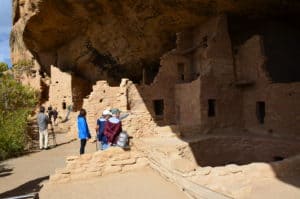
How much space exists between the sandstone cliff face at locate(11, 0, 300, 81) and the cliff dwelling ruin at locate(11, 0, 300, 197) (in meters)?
0.05

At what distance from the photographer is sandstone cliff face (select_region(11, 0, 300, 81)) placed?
11808mm

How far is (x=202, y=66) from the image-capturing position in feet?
41.1

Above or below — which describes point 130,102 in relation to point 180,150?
above

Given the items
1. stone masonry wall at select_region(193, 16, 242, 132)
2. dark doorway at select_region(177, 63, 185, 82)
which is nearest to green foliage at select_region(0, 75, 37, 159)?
stone masonry wall at select_region(193, 16, 242, 132)

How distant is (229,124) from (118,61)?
6857 mm

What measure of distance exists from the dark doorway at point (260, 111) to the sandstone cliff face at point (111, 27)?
3.40 m

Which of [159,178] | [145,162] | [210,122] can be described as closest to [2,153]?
[145,162]

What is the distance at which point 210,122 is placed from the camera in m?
11.3

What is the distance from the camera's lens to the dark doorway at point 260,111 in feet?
36.7

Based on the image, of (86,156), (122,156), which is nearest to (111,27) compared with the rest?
(122,156)

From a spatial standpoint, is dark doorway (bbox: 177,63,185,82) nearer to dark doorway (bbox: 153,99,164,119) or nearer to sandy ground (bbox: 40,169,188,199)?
dark doorway (bbox: 153,99,164,119)

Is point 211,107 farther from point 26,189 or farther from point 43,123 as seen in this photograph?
point 26,189

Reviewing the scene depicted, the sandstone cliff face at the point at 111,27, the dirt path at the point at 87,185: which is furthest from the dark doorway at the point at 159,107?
the dirt path at the point at 87,185

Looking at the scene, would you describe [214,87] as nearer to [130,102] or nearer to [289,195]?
[130,102]
